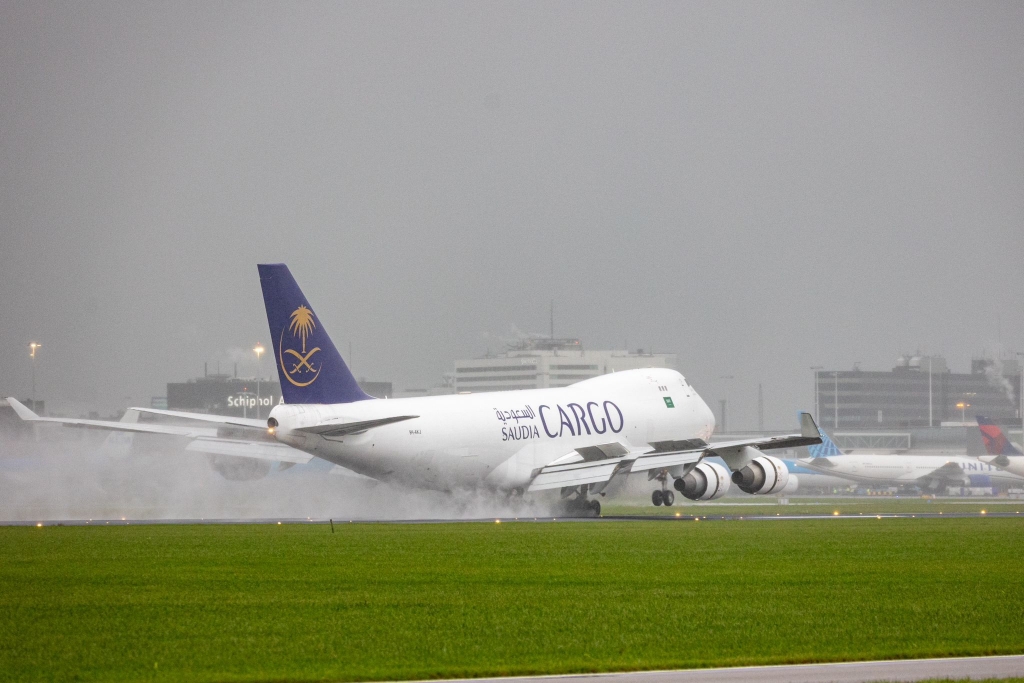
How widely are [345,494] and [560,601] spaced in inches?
1251

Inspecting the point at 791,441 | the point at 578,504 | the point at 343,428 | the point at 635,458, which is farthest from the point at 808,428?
the point at 343,428

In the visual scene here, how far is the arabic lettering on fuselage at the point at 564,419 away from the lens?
5262 cm

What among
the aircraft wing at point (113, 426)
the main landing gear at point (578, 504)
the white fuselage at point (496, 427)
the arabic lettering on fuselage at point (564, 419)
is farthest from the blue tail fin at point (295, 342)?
the main landing gear at point (578, 504)

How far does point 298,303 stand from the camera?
4656cm

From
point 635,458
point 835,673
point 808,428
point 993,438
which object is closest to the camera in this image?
point 835,673

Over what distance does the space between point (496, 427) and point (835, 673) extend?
35.2 meters

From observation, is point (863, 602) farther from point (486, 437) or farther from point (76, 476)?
point (76, 476)

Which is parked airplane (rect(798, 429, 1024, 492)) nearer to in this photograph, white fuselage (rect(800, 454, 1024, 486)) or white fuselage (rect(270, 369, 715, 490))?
white fuselage (rect(800, 454, 1024, 486))

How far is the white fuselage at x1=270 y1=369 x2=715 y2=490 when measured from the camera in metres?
47.3

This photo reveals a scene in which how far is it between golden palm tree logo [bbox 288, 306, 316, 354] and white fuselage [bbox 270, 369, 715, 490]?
2.44 metres

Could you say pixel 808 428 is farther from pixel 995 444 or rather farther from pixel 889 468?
pixel 995 444

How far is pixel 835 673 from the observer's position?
1688 centimetres

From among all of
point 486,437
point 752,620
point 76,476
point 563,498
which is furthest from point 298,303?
point 752,620

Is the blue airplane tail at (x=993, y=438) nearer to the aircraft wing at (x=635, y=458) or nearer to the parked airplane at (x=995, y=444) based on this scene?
the parked airplane at (x=995, y=444)
